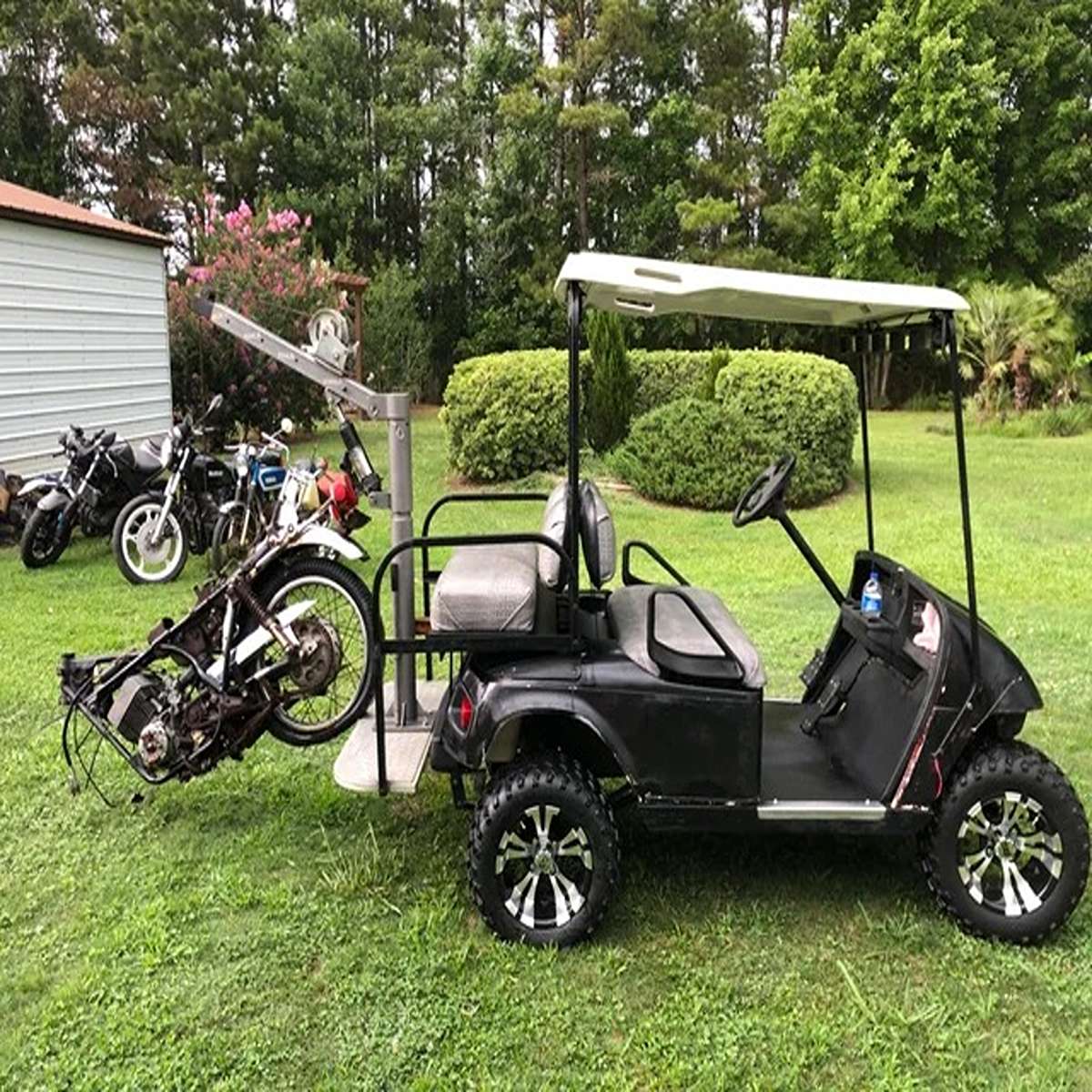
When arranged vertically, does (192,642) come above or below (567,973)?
above

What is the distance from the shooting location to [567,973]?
252 centimetres

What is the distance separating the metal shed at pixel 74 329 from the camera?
8.59 m

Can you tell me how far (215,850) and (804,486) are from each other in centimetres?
735

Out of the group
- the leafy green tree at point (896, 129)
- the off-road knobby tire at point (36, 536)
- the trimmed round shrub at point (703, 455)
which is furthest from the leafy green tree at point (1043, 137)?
the off-road knobby tire at point (36, 536)

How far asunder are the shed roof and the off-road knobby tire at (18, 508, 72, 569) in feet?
9.97

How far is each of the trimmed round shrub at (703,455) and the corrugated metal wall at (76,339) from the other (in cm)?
534

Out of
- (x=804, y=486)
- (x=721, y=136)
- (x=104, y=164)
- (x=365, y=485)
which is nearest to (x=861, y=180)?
(x=721, y=136)

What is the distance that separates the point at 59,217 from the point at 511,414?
4.44 m

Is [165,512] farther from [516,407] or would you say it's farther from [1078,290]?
[1078,290]

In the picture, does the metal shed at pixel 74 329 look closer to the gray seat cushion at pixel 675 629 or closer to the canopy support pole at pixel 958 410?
the gray seat cushion at pixel 675 629

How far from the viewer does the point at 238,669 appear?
3.22m

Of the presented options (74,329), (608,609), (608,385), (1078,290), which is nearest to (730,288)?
(608,609)

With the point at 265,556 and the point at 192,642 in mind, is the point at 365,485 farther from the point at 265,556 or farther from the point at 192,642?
the point at 192,642

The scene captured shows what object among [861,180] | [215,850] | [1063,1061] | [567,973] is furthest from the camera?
[861,180]
